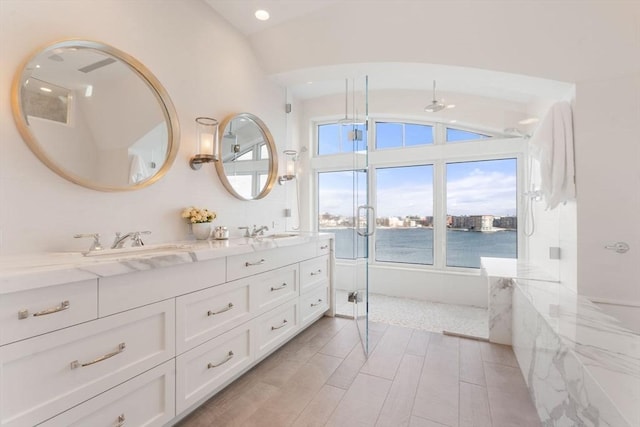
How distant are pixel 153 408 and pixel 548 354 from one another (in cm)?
202

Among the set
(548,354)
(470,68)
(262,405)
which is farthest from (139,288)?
(470,68)

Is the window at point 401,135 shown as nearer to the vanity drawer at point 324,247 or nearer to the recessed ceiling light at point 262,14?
the vanity drawer at point 324,247

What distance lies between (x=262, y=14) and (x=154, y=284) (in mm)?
2537

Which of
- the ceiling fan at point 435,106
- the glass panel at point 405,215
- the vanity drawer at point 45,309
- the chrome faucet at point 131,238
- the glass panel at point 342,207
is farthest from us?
the glass panel at point 405,215

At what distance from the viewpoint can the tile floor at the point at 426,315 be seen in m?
2.93

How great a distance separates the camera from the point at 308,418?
5.31 feet

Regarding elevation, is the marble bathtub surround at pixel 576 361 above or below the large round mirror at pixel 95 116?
below

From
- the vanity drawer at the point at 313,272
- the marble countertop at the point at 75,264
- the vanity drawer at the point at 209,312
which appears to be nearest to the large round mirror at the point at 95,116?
the marble countertop at the point at 75,264

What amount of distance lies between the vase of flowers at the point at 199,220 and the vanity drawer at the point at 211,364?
827mm

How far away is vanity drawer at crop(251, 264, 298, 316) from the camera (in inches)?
80.4

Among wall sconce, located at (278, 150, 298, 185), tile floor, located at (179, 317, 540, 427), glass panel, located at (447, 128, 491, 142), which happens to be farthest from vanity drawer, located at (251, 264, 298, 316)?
glass panel, located at (447, 128, 491, 142)

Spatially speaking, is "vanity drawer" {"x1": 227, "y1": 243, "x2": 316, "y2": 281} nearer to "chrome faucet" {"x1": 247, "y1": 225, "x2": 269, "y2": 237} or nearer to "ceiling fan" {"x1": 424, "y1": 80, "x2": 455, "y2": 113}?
"chrome faucet" {"x1": 247, "y1": 225, "x2": 269, "y2": 237}

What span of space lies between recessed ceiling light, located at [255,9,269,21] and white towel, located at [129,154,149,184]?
1745 mm

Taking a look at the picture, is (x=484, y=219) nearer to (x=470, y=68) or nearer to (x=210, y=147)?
(x=470, y=68)
